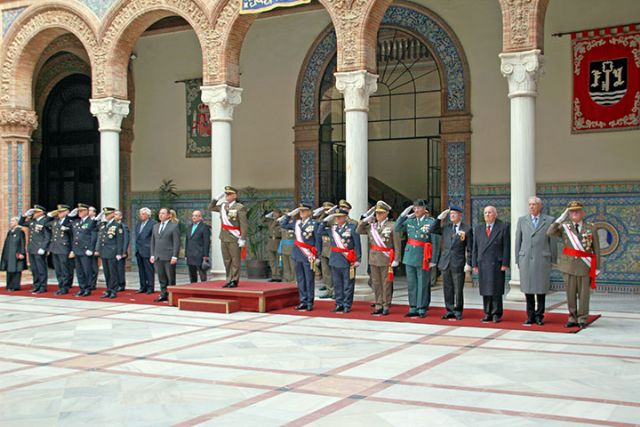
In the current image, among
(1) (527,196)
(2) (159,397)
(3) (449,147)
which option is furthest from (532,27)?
(2) (159,397)

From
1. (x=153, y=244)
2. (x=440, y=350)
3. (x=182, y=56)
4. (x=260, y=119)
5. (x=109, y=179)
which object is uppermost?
(x=182, y=56)

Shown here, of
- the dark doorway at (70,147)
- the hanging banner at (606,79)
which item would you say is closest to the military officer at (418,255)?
the hanging banner at (606,79)

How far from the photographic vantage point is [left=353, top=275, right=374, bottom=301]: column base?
9.33 metres

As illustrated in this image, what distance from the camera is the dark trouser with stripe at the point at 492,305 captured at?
7.43 m

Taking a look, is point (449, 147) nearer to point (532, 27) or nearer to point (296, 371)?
point (532, 27)

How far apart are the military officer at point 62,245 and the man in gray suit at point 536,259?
6.10 metres

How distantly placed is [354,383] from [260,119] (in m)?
8.95

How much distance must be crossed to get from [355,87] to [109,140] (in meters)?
4.15

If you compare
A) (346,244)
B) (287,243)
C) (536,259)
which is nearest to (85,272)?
(287,243)

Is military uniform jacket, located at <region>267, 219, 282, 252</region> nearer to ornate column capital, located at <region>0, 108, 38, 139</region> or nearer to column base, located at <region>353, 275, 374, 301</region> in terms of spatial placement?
column base, located at <region>353, 275, 374, 301</region>

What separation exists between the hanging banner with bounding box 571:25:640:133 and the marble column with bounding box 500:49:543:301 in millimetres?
2312

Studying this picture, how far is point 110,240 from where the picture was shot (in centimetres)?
998

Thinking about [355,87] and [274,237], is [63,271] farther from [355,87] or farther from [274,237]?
[355,87]

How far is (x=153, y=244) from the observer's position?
9.64m
